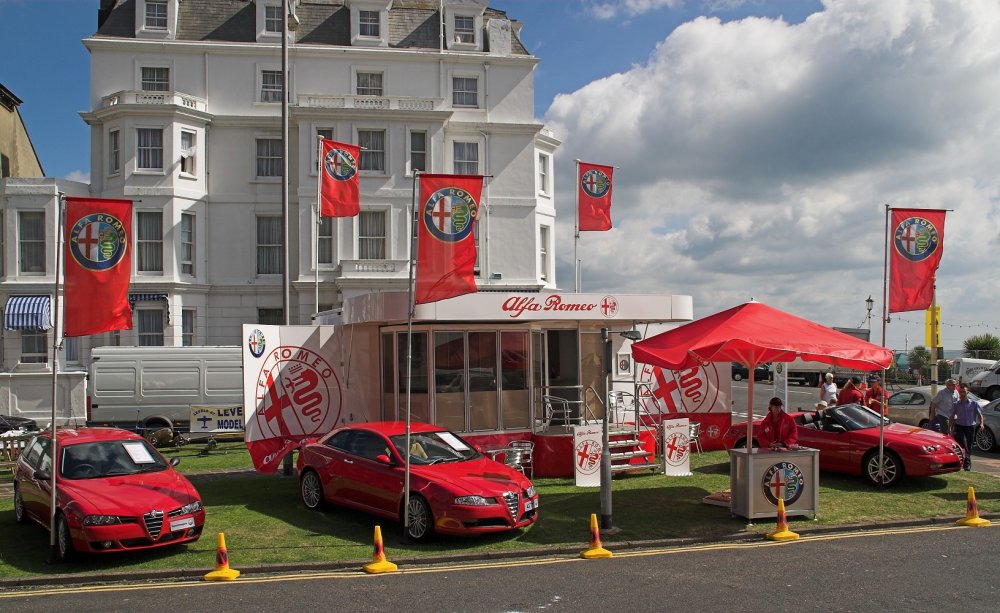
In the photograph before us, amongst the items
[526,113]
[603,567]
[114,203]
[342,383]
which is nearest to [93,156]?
[526,113]

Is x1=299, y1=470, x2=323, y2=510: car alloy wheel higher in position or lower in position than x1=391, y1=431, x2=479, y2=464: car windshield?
lower

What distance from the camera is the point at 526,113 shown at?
35.1 metres

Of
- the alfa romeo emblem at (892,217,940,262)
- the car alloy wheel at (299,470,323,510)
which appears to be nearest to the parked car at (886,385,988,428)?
the alfa romeo emblem at (892,217,940,262)

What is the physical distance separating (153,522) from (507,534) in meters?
4.54

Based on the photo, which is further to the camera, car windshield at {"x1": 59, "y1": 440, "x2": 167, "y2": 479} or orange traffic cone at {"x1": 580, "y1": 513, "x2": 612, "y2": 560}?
car windshield at {"x1": 59, "y1": 440, "x2": 167, "y2": 479}

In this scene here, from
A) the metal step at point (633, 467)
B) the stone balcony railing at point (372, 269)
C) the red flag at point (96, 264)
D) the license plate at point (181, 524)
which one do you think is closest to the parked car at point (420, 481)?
the license plate at point (181, 524)

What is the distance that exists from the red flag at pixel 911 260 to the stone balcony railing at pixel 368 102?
20576mm

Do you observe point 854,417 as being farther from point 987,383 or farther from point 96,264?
point 987,383

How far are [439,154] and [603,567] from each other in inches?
977

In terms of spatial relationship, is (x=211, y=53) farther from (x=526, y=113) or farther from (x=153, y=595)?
(x=153, y=595)

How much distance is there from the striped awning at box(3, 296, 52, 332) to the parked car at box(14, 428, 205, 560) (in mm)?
19740

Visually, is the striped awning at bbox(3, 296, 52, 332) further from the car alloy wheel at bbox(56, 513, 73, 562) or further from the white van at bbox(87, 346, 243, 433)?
the car alloy wheel at bbox(56, 513, 73, 562)

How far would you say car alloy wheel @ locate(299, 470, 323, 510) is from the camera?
43.5 feet

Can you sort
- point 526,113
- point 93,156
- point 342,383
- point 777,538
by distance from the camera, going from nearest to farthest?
1. point 777,538
2. point 342,383
3. point 93,156
4. point 526,113
